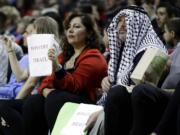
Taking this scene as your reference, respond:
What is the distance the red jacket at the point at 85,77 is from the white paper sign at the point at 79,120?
441 mm

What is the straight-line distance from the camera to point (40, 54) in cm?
594

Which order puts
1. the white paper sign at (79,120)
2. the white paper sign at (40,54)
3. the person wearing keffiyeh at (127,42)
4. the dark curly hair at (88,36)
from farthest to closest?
the dark curly hair at (88,36), the white paper sign at (40,54), the person wearing keffiyeh at (127,42), the white paper sign at (79,120)

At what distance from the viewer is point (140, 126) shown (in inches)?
179

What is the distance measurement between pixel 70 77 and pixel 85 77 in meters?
0.15

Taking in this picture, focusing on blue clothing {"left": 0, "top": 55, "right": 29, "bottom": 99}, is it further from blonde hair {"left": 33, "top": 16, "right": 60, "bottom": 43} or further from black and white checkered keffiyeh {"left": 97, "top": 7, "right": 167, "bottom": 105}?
black and white checkered keffiyeh {"left": 97, "top": 7, "right": 167, "bottom": 105}

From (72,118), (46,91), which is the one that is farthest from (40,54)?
(72,118)

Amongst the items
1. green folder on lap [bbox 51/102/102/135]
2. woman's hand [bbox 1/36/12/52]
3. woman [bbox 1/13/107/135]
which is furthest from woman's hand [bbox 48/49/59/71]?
Answer: woman's hand [bbox 1/36/12/52]

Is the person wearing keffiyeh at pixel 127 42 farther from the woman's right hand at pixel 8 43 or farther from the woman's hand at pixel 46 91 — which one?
the woman's right hand at pixel 8 43

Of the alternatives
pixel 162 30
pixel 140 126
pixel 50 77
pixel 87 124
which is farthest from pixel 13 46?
pixel 140 126

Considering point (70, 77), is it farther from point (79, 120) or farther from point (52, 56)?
point (79, 120)

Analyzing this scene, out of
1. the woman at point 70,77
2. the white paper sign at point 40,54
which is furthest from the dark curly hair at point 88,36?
the white paper sign at point 40,54

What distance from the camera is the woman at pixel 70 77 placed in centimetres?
559

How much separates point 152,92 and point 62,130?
3.43ft

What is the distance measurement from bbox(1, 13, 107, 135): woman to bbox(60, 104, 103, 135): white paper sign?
0.26m
